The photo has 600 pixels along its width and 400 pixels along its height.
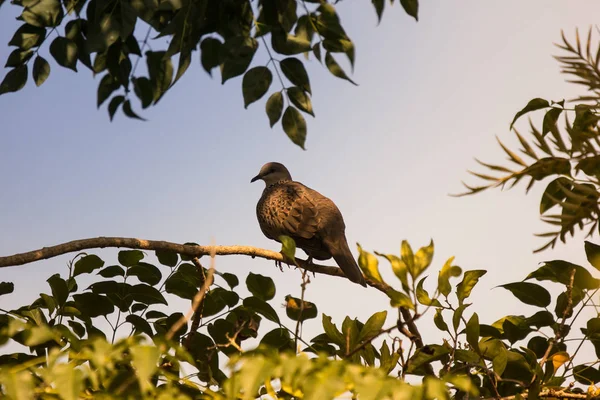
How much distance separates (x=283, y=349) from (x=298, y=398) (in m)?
1.21

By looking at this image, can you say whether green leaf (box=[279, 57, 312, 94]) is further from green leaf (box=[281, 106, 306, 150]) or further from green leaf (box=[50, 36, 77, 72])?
green leaf (box=[50, 36, 77, 72])

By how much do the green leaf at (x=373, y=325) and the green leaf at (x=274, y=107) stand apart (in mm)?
1018

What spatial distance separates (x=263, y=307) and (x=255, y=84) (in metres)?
1.06

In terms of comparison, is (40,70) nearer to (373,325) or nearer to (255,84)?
(255,84)

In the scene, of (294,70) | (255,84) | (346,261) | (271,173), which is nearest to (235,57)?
(255,84)

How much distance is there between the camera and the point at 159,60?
3172 mm

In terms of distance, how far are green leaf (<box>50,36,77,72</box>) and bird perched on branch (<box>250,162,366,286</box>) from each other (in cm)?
276

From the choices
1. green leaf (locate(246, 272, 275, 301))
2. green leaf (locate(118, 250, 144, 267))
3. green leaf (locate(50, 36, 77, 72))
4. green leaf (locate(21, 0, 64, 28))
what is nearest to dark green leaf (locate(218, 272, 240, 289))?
green leaf (locate(246, 272, 275, 301))

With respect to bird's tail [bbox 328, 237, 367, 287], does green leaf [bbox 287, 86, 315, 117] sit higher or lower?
higher

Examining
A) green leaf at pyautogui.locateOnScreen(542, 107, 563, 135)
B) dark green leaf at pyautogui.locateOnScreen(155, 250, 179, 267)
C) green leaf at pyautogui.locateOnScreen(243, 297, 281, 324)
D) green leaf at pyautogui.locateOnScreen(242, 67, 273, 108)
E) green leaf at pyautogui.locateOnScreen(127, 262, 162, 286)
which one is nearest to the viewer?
green leaf at pyautogui.locateOnScreen(542, 107, 563, 135)

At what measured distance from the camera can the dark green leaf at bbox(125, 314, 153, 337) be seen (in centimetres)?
367

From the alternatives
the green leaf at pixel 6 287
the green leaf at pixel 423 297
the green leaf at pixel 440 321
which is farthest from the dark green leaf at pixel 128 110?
the green leaf at pixel 440 321

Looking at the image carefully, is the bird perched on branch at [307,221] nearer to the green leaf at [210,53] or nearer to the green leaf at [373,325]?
the green leaf at [373,325]

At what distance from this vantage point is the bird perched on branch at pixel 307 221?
6.01 metres
